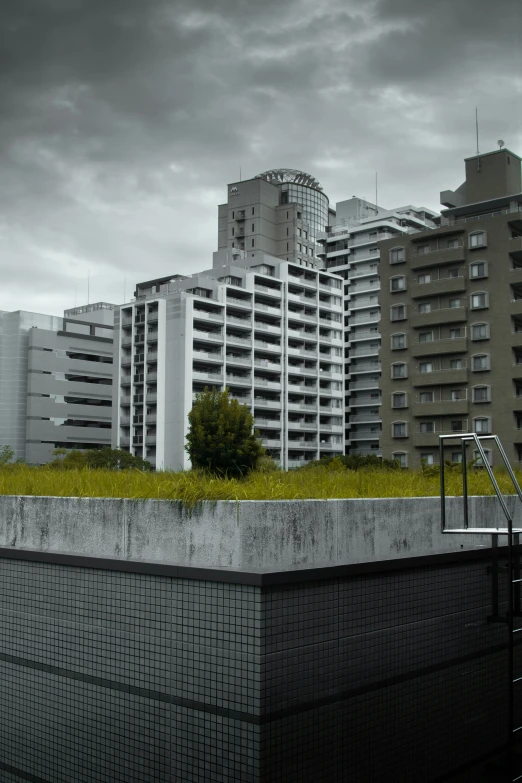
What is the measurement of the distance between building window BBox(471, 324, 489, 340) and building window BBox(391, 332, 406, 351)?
606 cm

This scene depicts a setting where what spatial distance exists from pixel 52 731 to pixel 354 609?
9.09 ft

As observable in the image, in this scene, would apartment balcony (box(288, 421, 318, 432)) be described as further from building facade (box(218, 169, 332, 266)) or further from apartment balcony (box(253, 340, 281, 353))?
building facade (box(218, 169, 332, 266))

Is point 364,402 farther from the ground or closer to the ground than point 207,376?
closer to the ground

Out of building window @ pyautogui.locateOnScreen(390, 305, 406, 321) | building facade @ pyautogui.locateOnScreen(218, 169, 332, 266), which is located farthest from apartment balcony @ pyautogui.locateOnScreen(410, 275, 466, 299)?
building facade @ pyautogui.locateOnScreen(218, 169, 332, 266)

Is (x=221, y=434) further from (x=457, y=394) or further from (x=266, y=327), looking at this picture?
(x=266, y=327)

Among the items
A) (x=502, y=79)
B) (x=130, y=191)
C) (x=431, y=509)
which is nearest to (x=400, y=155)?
(x=502, y=79)

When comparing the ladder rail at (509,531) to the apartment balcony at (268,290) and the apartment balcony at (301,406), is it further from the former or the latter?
the apartment balcony at (301,406)

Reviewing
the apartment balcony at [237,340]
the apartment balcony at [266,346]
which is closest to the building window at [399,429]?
the apartment balcony at [237,340]

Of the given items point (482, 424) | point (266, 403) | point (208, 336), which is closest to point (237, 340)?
point (208, 336)

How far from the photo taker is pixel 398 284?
6419cm

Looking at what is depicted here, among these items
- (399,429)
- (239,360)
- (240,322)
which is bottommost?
(399,429)

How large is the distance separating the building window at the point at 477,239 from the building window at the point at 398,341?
29.6 feet

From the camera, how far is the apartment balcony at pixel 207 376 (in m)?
75.0

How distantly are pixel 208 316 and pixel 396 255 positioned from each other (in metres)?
20.9
